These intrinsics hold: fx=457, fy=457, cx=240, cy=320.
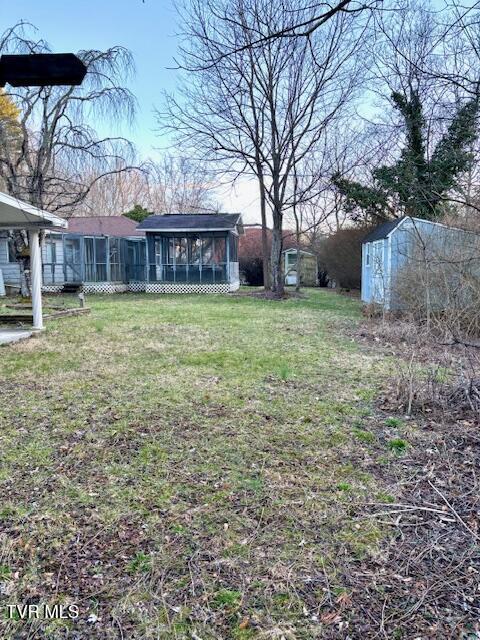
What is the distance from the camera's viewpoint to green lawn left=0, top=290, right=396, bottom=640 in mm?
1892

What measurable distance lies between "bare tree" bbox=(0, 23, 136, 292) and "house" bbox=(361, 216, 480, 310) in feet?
24.5

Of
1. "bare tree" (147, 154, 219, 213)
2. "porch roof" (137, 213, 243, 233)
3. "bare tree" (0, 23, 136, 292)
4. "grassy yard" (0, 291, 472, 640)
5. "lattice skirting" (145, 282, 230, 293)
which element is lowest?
"grassy yard" (0, 291, 472, 640)

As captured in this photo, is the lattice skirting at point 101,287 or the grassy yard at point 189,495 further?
the lattice skirting at point 101,287

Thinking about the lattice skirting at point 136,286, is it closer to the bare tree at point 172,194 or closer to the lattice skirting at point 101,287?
the lattice skirting at point 101,287

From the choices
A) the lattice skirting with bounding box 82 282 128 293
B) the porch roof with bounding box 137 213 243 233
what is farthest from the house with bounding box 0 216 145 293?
the porch roof with bounding box 137 213 243 233

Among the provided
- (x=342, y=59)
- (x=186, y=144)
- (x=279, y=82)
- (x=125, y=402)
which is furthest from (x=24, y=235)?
(x=125, y=402)

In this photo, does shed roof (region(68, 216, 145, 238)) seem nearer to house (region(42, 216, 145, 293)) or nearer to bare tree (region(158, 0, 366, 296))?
house (region(42, 216, 145, 293))

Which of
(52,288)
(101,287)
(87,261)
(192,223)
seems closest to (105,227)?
(87,261)

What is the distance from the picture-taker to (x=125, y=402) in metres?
4.39

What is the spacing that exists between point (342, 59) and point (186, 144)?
5.90 metres

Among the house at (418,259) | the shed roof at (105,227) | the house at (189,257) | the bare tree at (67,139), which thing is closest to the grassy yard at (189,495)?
the house at (418,259)

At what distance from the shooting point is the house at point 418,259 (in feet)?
27.0

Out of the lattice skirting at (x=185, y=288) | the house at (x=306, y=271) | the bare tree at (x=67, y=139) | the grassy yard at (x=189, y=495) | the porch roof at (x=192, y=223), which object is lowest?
the grassy yard at (x=189, y=495)

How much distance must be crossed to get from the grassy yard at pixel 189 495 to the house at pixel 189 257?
14195 millimetres
